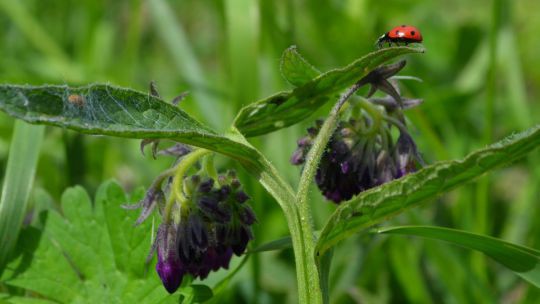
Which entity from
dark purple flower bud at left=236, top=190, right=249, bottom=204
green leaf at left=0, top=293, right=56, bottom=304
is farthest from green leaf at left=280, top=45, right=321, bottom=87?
green leaf at left=0, top=293, right=56, bottom=304

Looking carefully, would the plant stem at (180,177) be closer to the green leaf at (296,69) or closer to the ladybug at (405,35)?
the green leaf at (296,69)

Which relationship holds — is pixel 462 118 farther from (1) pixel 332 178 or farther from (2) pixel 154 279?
(2) pixel 154 279

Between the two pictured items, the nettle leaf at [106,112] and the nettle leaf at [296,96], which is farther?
the nettle leaf at [296,96]

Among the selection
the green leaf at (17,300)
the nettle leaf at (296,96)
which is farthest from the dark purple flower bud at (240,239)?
the green leaf at (17,300)

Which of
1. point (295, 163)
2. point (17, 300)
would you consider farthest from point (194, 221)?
point (17, 300)

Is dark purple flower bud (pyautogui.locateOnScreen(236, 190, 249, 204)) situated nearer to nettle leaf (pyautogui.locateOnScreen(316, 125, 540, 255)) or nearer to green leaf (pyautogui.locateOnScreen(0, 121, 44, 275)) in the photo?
nettle leaf (pyautogui.locateOnScreen(316, 125, 540, 255))

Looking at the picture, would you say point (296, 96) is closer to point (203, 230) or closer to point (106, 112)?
point (203, 230)
